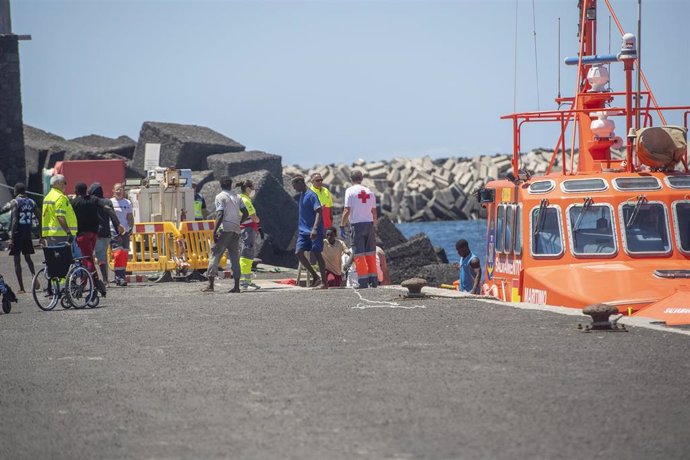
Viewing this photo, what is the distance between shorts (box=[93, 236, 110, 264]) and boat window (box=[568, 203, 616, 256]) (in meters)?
10.0

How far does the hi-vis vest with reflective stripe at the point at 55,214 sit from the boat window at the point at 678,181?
932cm

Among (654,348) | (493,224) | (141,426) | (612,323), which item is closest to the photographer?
(141,426)

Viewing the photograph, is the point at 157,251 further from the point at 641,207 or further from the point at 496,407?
the point at 496,407

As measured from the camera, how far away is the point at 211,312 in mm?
16609

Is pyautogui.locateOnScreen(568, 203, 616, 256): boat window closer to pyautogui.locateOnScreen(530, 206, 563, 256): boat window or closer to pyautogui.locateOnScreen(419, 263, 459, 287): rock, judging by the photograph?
pyautogui.locateOnScreen(530, 206, 563, 256): boat window

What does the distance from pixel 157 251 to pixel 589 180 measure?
12.2 meters

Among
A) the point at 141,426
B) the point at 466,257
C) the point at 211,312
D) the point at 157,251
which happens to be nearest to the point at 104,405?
the point at 141,426

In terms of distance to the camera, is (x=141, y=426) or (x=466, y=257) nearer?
(x=141, y=426)

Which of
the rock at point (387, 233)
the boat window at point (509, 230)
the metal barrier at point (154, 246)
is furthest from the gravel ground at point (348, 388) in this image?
the rock at point (387, 233)

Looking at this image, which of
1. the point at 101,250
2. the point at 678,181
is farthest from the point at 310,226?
the point at 678,181

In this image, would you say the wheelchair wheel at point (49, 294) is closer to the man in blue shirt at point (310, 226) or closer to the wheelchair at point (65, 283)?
the wheelchair at point (65, 283)

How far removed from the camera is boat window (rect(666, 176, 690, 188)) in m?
16.8

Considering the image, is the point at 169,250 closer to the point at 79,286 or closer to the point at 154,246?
the point at 154,246

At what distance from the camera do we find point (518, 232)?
17.3 meters
